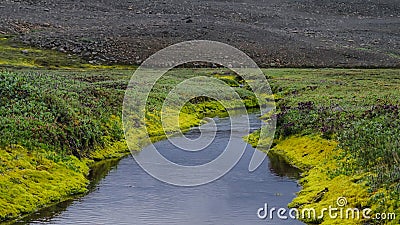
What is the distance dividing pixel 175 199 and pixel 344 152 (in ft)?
33.2

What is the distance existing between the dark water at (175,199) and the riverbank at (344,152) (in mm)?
1370

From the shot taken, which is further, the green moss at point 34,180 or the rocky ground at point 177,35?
the rocky ground at point 177,35

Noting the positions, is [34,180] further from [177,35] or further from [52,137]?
[177,35]

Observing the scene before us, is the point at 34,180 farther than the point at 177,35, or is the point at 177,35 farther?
the point at 177,35

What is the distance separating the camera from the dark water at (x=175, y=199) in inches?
1120

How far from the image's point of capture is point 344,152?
3538 cm

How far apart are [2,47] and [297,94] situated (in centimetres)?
7907

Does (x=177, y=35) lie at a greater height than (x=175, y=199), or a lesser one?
greater

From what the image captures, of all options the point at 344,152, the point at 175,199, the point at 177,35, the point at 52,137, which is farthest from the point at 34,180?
the point at 177,35

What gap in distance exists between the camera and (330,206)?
1092 inches

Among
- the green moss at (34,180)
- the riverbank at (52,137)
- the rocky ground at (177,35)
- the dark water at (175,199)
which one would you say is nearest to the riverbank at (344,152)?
the dark water at (175,199)

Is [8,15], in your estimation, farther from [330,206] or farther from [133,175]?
[330,206]

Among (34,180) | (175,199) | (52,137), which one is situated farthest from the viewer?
(52,137)

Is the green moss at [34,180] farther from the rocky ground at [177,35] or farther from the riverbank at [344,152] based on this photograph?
the rocky ground at [177,35]
